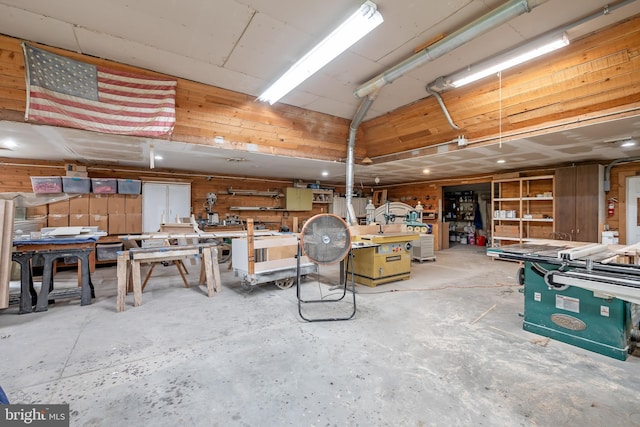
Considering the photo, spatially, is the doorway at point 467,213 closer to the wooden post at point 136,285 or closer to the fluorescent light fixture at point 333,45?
the fluorescent light fixture at point 333,45

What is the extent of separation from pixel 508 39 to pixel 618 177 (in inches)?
211

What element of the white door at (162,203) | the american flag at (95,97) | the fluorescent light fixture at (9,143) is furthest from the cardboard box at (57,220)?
the american flag at (95,97)

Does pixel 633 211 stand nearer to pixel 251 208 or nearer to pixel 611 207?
pixel 611 207

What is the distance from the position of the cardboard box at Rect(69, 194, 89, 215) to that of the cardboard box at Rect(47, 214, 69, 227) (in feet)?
0.51

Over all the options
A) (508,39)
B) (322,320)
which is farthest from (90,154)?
(508,39)

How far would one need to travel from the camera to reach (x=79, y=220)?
241 inches

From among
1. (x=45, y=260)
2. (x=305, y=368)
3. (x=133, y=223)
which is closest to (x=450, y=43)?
(x=305, y=368)

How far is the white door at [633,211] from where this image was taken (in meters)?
5.69

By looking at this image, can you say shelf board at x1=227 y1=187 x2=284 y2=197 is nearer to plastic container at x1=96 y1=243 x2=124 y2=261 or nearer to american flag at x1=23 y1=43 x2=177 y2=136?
plastic container at x1=96 y1=243 x2=124 y2=261

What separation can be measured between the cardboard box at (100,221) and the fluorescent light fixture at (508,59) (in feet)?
24.1

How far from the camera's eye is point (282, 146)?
17.6 ft

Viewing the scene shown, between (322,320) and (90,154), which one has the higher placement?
(90,154)

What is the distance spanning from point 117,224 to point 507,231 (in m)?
9.91

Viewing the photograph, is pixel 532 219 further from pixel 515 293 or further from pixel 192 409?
pixel 192 409
